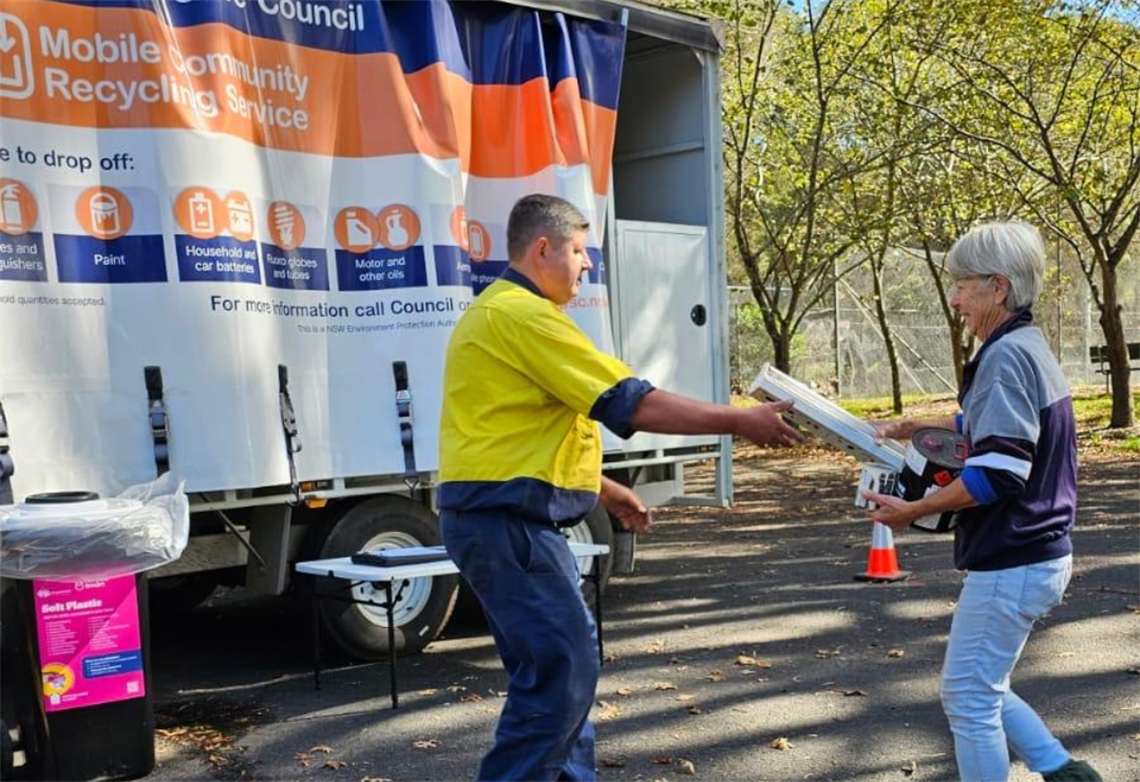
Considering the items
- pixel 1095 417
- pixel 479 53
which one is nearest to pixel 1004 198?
pixel 1095 417

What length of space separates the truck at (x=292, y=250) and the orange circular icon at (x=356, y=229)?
1 cm

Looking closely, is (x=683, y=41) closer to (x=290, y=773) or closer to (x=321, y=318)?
(x=321, y=318)

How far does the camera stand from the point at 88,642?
480cm

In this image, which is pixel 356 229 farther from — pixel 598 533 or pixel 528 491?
pixel 528 491

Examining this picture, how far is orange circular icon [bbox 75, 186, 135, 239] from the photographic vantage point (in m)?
5.42

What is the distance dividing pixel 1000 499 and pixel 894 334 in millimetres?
25201

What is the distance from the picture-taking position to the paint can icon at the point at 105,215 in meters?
5.45

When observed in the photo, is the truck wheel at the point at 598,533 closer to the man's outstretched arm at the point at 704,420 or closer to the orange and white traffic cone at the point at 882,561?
the orange and white traffic cone at the point at 882,561

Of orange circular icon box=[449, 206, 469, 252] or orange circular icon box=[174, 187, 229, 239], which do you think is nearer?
orange circular icon box=[174, 187, 229, 239]

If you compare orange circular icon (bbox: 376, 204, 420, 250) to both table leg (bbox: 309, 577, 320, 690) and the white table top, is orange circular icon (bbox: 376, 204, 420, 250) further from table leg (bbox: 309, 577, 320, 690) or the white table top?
table leg (bbox: 309, 577, 320, 690)

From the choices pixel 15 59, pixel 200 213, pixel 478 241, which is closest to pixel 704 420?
pixel 200 213

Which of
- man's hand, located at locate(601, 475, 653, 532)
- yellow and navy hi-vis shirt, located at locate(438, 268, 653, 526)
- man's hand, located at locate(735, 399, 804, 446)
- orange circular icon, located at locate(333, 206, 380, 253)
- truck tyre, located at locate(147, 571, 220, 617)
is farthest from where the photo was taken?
truck tyre, located at locate(147, 571, 220, 617)

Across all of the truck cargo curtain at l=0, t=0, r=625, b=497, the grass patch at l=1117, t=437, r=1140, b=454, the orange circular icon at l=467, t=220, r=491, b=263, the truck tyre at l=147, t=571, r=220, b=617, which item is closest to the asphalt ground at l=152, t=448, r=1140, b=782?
the truck tyre at l=147, t=571, r=220, b=617

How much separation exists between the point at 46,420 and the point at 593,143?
3.55m
